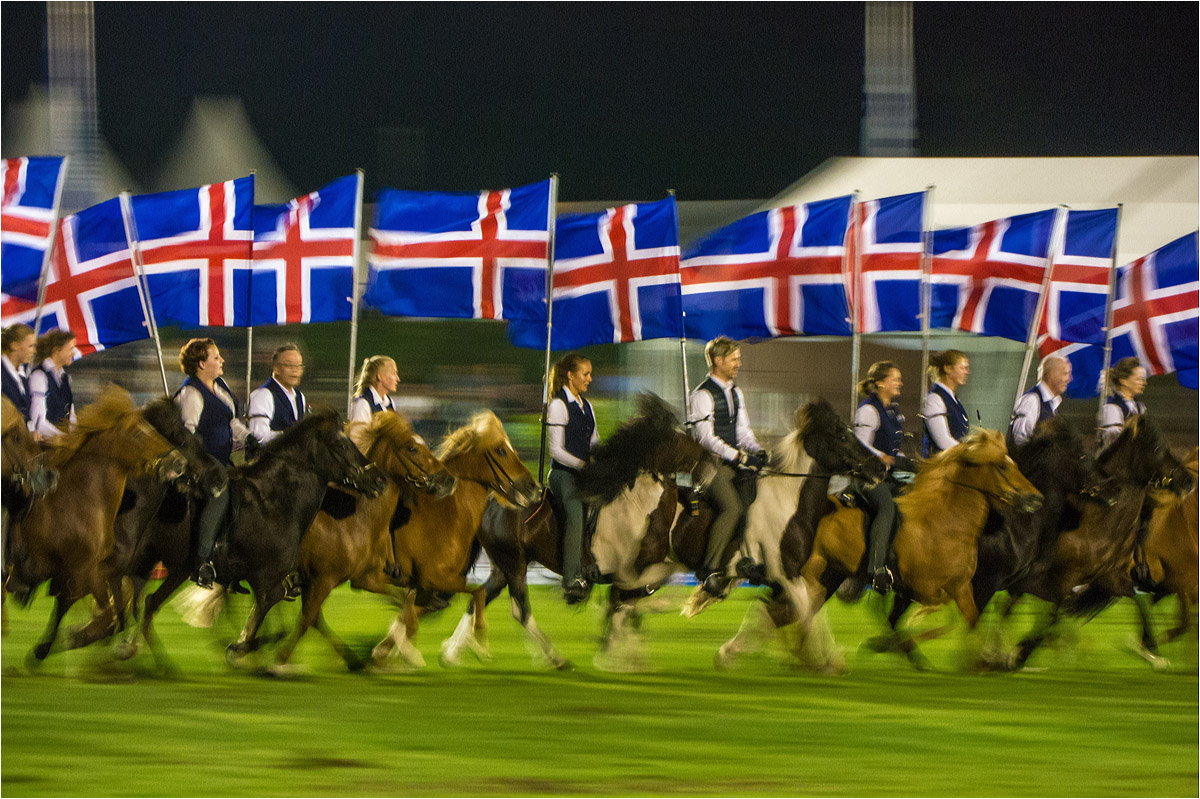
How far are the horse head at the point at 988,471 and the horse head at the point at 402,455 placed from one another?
282 cm

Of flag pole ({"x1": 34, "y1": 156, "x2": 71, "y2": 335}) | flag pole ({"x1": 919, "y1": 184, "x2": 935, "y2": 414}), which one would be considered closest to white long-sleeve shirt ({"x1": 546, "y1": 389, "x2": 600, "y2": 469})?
flag pole ({"x1": 919, "y1": 184, "x2": 935, "y2": 414})

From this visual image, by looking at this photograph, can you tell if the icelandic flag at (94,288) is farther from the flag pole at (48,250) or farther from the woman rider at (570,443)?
the woman rider at (570,443)

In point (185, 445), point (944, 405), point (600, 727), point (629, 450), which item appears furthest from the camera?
point (944, 405)

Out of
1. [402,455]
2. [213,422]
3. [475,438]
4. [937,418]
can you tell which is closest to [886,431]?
[937,418]

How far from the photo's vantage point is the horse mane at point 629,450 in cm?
903

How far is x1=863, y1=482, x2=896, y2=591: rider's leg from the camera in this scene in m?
8.92

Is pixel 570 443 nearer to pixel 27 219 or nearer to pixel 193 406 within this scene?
pixel 193 406

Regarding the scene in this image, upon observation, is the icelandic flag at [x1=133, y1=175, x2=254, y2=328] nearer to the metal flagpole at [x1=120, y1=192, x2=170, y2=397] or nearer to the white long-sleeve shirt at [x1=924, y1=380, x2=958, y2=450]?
the metal flagpole at [x1=120, y1=192, x2=170, y2=397]

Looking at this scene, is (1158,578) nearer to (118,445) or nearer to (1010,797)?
(1010,797)

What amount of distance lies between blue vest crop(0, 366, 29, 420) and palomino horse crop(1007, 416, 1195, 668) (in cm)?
582

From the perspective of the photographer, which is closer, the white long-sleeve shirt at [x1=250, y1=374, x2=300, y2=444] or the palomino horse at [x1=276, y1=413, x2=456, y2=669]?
the palomino horse at [x1=276, y1=413, x2=456, y2=669]

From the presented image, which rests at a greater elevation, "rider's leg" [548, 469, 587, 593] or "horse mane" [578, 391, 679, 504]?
"horse mane" [578, 391, 679, 504]

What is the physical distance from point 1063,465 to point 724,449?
→ 2.02 metres

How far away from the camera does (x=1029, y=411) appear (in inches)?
393
